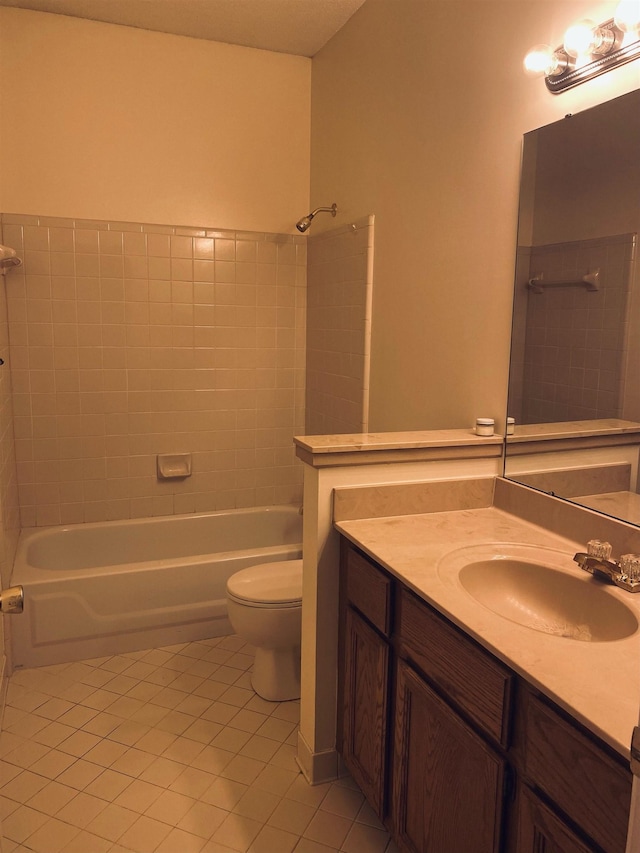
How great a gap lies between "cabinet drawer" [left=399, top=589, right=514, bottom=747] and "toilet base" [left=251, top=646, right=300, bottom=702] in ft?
3.30

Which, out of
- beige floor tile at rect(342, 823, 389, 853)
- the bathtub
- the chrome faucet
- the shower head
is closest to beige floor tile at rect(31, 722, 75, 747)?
the bathtub

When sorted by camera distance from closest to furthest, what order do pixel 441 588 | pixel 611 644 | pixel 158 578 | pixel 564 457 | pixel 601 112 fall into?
pixel 611 644 → pixel 441 588 → pixel 601 112 → pixel 564 457 → pixel 158 578

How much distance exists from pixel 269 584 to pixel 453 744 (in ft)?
4.06

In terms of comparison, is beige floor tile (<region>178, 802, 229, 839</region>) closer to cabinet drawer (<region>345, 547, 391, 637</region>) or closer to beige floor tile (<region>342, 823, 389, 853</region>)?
beige floor tile (<region>342, 823, 389, 853</region>)

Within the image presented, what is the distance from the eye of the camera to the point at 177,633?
9.22 ft

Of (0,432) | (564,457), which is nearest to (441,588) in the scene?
(564,457)

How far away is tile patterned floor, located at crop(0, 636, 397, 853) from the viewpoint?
1.73 metres

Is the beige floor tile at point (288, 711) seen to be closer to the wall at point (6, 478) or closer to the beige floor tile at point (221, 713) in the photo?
the beige floor tile at point (221, 713)

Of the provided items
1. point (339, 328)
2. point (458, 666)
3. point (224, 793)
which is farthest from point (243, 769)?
point (339, 328)

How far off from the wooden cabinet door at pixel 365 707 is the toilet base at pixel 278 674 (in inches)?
21.6

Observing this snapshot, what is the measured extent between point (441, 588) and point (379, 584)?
0.26 m

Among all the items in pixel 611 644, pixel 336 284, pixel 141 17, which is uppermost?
pixel 141 17

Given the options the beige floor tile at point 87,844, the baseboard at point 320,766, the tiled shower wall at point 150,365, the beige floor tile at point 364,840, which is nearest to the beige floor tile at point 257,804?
the baseboard at point 320,766

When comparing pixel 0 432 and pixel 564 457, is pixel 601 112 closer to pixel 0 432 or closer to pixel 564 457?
pixel 564 457
